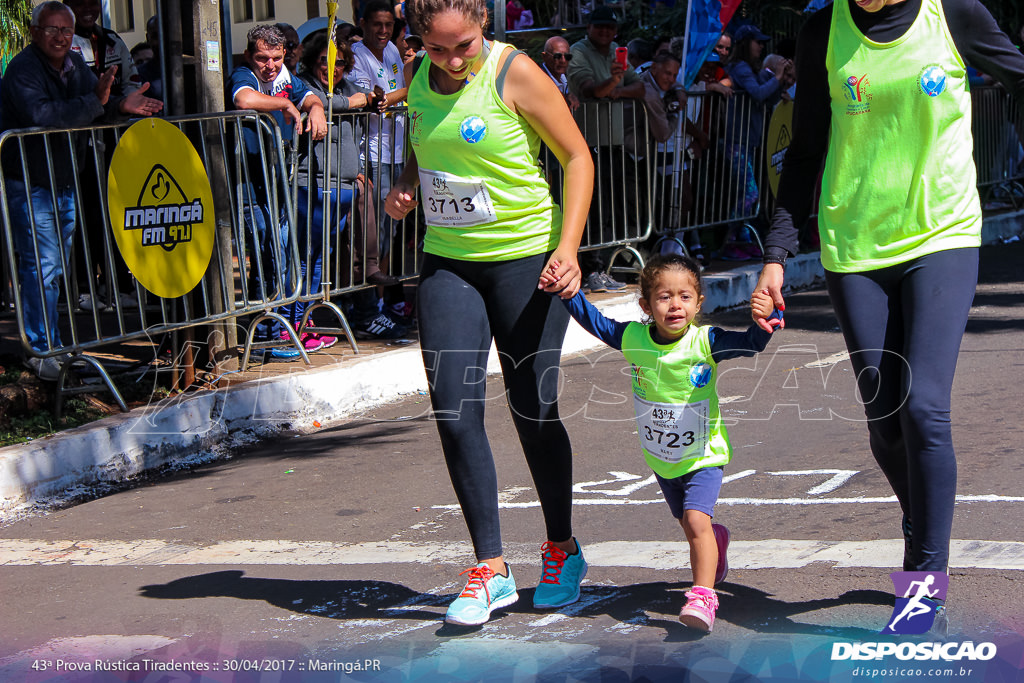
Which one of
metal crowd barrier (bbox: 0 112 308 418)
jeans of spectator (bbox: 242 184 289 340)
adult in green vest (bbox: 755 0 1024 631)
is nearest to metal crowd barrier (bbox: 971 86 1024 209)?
jeans of spectator (bbox: 242 184 289 340)

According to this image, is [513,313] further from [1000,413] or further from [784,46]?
[784,46]

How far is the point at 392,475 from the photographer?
6117 millimetres

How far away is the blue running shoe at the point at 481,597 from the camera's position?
12.8 feet

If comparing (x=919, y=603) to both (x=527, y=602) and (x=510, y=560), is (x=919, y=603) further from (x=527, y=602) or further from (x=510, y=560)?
(x=510, y=560)

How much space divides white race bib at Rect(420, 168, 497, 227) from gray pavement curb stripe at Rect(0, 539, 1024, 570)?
1374 millimetres

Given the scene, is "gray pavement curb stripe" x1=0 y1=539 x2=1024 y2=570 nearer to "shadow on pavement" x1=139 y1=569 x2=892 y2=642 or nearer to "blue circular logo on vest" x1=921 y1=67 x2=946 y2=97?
"shadow on pavement" x1=139 y1=569 x2=892 y2=642

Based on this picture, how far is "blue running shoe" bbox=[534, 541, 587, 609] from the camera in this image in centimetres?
407

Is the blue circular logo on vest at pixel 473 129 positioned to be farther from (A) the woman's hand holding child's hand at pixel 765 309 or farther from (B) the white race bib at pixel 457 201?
(A) the woman's hand holding child's hand at pixel 765 309

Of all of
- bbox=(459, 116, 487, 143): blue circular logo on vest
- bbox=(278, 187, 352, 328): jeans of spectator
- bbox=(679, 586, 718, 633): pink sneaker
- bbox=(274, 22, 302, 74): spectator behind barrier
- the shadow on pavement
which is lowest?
the shadow on pavement

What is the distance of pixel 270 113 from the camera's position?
26.4 feet

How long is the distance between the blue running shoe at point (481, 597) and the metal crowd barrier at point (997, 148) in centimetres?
1283

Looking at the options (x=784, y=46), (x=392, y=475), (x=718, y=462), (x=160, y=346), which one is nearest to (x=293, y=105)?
(x=160, y=346)

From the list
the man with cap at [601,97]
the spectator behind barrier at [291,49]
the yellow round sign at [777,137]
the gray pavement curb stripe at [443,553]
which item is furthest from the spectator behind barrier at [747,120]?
the gray pavement curb stripe at [443,553]

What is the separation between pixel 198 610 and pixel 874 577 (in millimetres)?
2304
